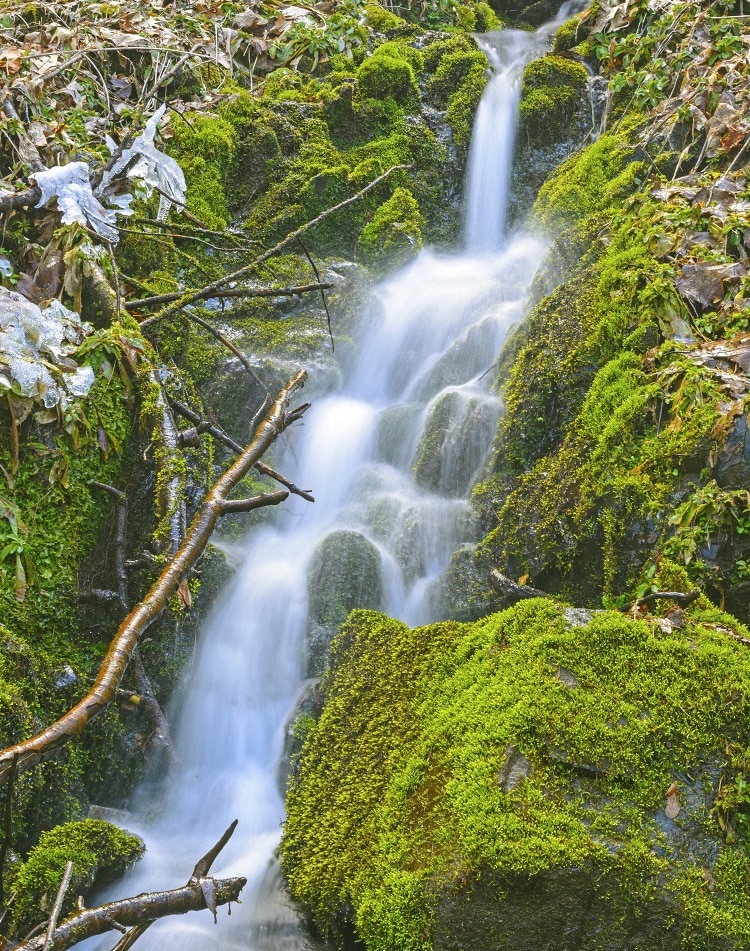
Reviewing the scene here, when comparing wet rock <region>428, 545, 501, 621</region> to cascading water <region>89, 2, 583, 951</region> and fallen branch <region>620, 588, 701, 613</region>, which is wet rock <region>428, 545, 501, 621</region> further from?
fallen branch <region>620, 588, 701, 613</region>

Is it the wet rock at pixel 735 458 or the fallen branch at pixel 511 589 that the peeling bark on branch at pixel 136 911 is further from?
the wet rock at pixel 735 458

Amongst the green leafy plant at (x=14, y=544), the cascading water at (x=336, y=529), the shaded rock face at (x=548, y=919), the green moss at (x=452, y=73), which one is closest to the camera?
the shaded rock face at (x=548, y=919)

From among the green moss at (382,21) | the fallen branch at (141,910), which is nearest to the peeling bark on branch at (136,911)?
the fallen branch at (141,910)

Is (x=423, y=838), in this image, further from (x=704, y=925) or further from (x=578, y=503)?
(x=578, y=503)

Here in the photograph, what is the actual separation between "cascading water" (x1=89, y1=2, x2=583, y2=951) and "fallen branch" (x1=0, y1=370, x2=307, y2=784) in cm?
107

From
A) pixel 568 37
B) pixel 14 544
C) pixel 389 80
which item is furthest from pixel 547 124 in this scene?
pixel 14 544

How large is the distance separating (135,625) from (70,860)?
2.93 feet

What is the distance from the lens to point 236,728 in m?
4.67

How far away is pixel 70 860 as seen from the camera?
9.15ft

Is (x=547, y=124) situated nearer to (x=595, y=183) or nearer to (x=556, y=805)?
(x=595, y=183)

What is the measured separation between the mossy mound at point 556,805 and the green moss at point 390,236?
5.19 meters

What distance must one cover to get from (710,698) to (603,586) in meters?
1.30

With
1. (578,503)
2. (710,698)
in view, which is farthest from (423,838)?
(578,503)

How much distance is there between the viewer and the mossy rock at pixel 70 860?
3043mm
